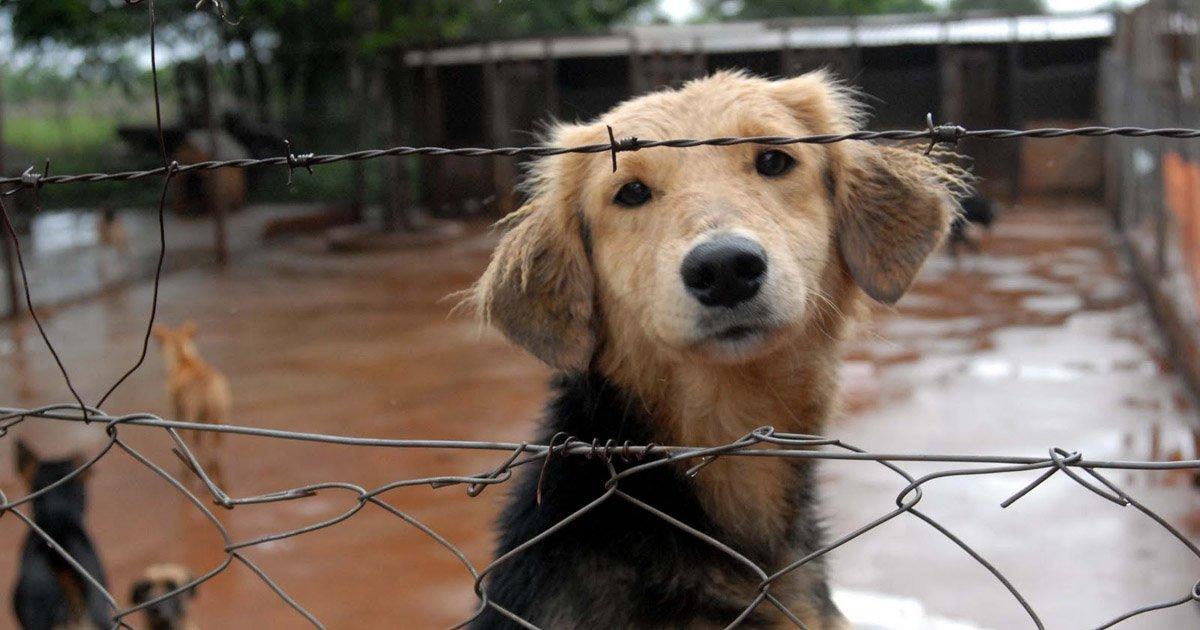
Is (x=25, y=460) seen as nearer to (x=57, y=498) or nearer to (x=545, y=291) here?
(x=57, y=498)

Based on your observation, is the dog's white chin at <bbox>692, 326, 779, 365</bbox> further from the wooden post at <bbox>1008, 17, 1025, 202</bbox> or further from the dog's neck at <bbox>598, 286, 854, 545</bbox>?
the wooden post at <bbox>1008, 17, 1025, 202</bbox>

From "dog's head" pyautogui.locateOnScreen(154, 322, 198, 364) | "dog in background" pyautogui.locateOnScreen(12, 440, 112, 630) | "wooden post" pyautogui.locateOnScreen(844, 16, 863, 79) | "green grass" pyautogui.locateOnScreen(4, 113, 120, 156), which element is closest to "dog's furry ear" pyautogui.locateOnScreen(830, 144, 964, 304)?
"dog in background" pyautogui.locateOnScreen(12, 440, 112, 630)

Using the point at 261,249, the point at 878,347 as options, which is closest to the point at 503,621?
the point at 878,347

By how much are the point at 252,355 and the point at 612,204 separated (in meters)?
7.74

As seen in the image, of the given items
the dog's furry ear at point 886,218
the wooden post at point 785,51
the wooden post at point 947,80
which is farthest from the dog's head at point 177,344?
the wooden post at point 947,80

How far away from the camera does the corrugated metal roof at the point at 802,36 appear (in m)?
15.2

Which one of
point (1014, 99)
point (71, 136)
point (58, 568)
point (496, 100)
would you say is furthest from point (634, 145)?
point (71, 136)

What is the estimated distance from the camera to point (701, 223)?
227cm

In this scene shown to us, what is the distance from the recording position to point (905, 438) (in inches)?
268

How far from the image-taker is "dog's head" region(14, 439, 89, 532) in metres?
4.44

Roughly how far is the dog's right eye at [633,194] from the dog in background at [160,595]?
2481mm

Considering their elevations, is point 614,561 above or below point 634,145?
below

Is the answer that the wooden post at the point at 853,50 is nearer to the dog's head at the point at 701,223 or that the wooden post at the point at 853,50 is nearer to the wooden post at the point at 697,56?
the wooden post at the point at 697,56

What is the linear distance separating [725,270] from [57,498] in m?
3.34
